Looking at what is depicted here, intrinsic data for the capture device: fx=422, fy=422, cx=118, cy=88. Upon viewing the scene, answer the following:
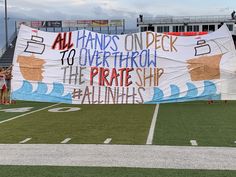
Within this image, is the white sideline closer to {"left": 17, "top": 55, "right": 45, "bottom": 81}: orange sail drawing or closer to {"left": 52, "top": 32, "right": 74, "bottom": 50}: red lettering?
{"left": 17, "top": 55, "right": 45, "bottom": 81}: orange sail drawing

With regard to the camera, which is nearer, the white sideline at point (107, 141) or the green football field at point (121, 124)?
the white sideline at point (107, 141)

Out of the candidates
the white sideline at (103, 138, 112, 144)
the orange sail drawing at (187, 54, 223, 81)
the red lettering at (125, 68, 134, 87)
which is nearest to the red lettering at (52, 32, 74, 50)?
the red lettering at (125, 68, 134, 87)

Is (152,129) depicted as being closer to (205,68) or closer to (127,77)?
(127,77)

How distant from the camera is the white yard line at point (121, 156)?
5.92m

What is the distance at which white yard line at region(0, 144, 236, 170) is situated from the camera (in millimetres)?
5922

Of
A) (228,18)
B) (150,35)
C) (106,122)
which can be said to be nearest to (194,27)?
(228,18)

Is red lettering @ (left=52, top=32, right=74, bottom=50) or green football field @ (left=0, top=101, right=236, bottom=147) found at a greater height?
red lettering @ (left=52, top=32, right=74, bottom=50)

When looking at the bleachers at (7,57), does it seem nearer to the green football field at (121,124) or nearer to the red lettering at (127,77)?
the red lettering at (127,77)

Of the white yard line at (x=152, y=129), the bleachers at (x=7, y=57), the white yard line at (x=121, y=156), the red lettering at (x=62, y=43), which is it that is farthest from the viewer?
the bleachers at (x=7, y=57)

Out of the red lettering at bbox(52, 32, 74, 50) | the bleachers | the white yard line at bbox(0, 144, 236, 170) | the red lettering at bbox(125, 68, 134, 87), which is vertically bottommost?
the white yard line at bbox(0, 144, 236, 170)

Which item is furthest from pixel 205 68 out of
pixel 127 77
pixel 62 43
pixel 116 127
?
pixel 116 127

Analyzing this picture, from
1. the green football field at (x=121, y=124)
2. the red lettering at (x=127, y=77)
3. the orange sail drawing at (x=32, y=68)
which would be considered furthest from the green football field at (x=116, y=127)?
the orange sail drawing at (x=32, y=68)

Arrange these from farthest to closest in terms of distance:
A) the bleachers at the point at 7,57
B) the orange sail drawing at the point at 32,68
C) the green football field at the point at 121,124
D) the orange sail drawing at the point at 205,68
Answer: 1. the bleachers at the point at 7,57
2. the orange sail drawing at the point at 32,68
3. the orange sail drawing at the point at 205,68
4. the green football field at the point at 121,124

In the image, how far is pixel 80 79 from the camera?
15.7 meters
